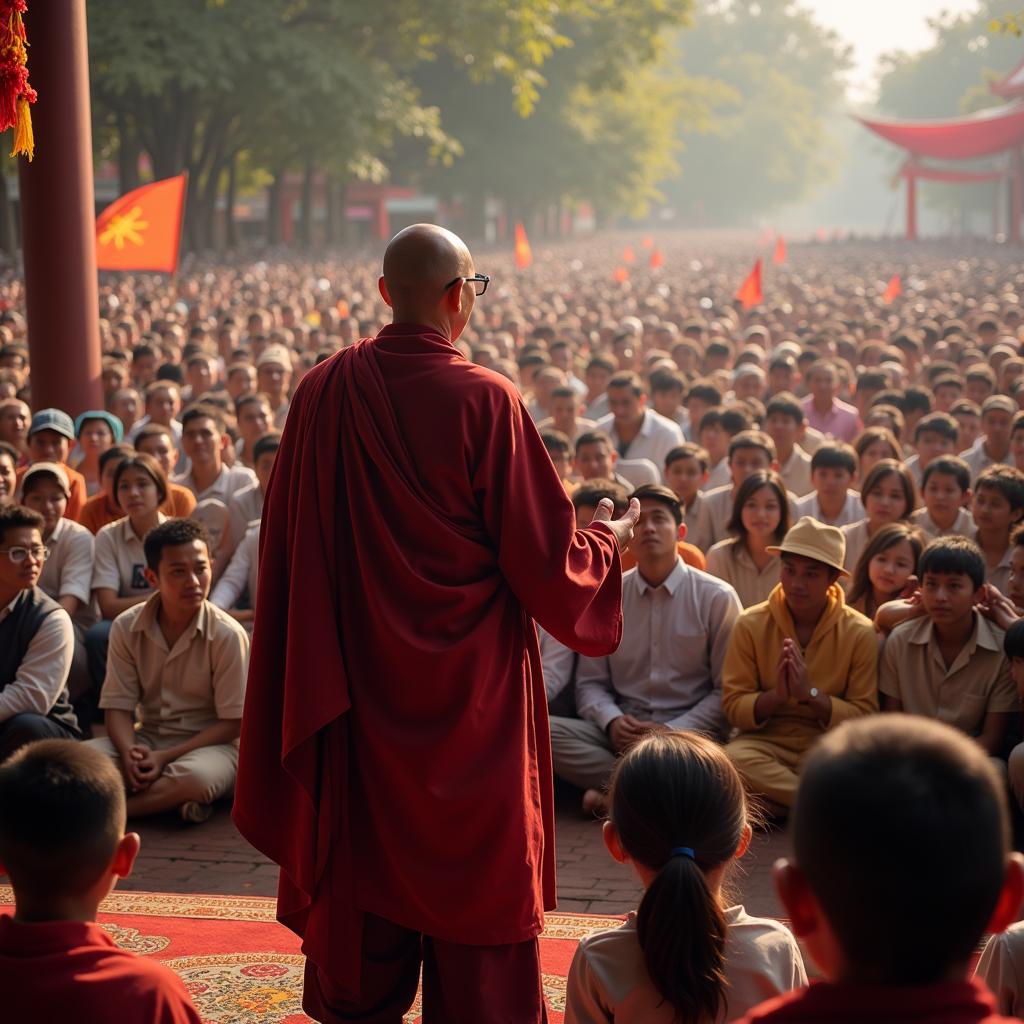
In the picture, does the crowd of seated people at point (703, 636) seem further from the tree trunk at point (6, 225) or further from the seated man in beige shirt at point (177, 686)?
the tree trunk at point (6, 225)

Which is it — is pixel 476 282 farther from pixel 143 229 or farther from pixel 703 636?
pixel 143 229

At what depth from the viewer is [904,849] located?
5.14 feet

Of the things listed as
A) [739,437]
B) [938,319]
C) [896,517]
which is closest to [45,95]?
[739,437]

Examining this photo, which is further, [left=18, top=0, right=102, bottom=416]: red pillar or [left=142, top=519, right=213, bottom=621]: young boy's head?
[left=18, top=0, right=102, bottom=416]: red pillar

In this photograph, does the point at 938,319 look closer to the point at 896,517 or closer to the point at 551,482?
the point at 896,517

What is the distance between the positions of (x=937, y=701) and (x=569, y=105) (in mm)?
A: 55955

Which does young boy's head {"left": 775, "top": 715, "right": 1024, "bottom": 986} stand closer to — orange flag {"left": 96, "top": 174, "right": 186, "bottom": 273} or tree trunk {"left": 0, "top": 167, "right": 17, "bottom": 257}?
orange flag {"left": 96, "top": 174, "right": 186, "bottom": 273}

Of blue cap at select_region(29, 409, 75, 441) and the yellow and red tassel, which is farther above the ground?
the yellow and red tassel

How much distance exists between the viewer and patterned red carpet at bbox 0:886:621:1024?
12.7 feet

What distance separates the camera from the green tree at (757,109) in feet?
344

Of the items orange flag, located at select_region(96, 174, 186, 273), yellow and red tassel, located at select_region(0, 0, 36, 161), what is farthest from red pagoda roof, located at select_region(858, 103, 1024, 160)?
yellow and red tassel, located at select_region(0, 0, 36, 161)

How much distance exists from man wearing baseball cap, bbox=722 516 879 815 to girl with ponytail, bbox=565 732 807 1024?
2831 mm

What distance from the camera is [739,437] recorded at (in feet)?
25.7

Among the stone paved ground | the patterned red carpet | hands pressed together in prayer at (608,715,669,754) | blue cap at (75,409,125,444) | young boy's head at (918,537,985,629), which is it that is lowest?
the stone paved ground
